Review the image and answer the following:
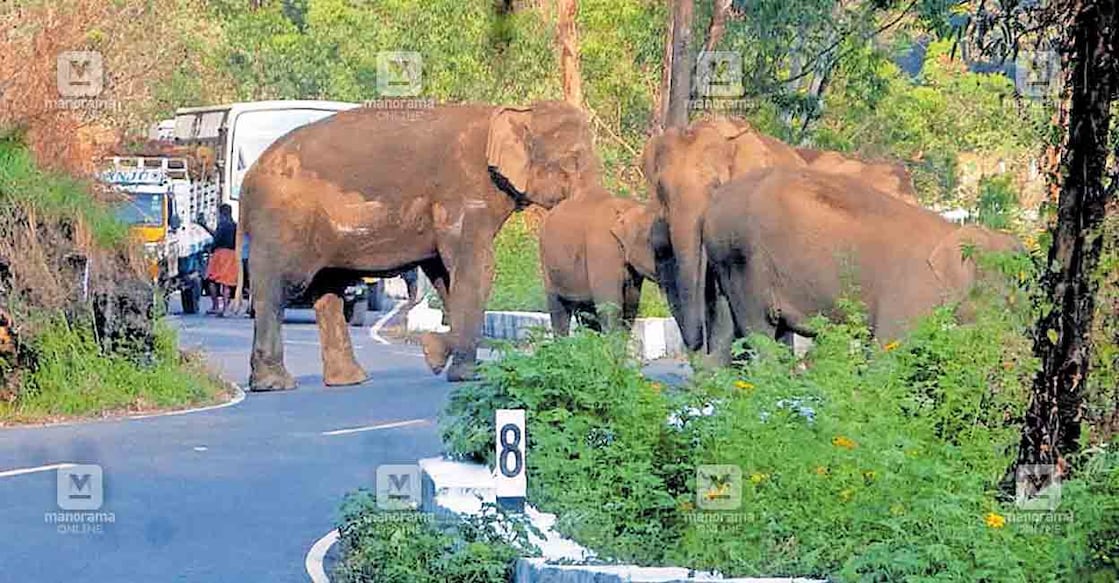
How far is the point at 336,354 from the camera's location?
79.5 ft

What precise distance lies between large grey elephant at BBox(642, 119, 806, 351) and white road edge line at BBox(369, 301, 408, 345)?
35.7 feet

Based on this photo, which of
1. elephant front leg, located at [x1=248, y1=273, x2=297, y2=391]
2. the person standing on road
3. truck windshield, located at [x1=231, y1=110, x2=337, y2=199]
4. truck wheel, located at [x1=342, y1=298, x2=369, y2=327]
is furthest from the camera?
truck windshield, located at [x1=231, y1=110, x2=337, y2=199]

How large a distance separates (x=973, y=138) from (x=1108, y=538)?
112 feet

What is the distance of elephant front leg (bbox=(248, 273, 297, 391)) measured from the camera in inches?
936

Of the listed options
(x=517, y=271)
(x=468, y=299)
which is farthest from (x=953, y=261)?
(x=517, y=271)

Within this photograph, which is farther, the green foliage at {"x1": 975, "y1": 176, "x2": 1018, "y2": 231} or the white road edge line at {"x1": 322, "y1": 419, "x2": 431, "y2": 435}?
the white road edge line at {"x1": 322, "y1": 419, "x2": 431, "y2": 435}

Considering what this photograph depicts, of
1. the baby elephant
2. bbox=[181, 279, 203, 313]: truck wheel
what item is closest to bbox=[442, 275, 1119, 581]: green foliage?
the baby elephant

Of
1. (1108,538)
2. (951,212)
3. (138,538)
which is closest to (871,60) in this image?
(951,212)

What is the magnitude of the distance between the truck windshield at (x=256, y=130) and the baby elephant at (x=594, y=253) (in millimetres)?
21868

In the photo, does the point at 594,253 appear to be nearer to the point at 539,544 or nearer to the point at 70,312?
the point at 70,312

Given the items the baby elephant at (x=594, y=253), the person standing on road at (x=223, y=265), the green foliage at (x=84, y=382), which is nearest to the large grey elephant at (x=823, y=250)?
the baby elephant at (x=594, y=253)

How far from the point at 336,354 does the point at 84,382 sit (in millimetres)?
3655

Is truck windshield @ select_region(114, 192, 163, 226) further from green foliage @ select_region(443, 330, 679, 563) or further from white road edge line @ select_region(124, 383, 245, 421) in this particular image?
green foliage @ select_region(443, 330, 679, 563)

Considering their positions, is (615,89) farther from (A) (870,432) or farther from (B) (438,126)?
(A) (870,432)
